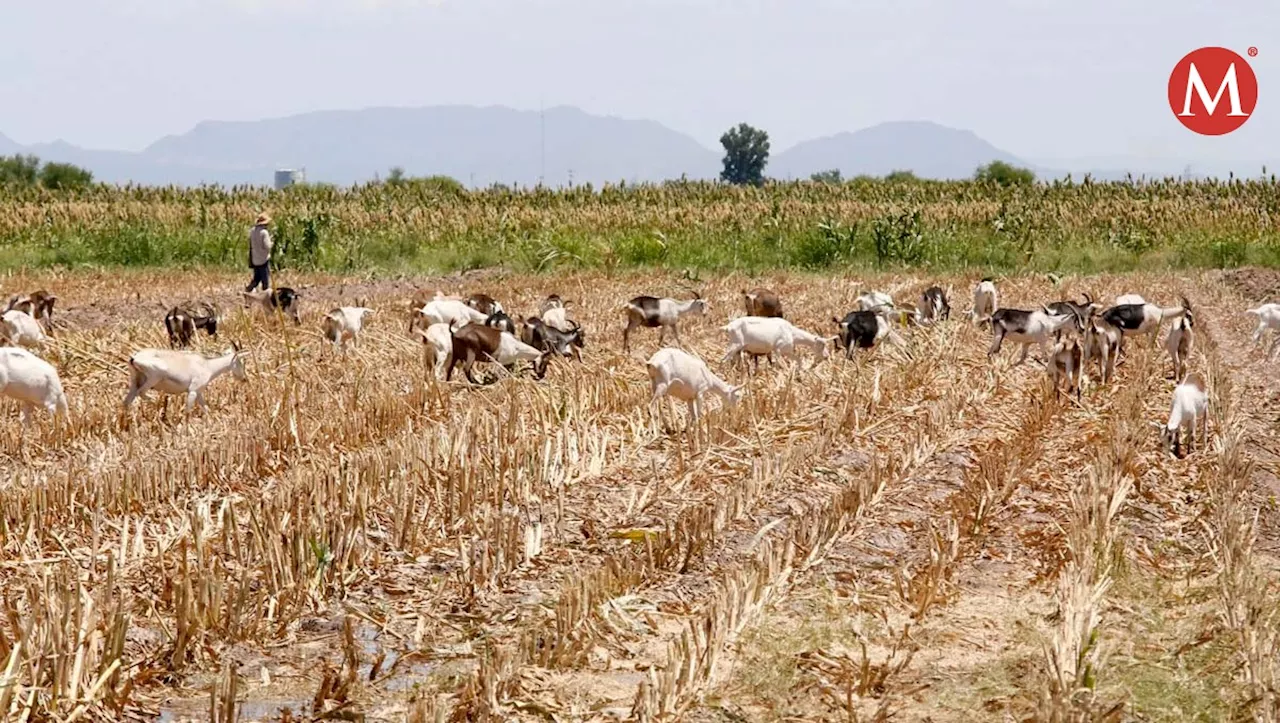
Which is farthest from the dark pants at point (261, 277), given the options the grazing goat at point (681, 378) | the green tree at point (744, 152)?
the green tree at point (744, 152)

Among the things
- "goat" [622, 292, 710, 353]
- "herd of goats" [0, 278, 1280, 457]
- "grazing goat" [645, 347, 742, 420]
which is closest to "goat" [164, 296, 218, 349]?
"herd of goats" [0, 278, 1280, 457]

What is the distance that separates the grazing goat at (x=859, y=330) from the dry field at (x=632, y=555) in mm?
1856

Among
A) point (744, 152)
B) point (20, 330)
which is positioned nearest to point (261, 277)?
point (20, 330)

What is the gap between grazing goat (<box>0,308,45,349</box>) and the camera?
15703 millimetres

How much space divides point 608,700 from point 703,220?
98.8ft

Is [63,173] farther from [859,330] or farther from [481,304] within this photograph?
[859,330]

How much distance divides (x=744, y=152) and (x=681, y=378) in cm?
11409

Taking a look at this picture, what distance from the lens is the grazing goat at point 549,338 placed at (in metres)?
15.9

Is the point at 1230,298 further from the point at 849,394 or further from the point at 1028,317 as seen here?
the point at 849,394

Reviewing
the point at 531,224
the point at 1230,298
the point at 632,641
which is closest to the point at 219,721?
the point at 632,641

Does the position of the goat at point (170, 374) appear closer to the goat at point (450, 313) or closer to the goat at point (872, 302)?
the goat at point (450, 313)

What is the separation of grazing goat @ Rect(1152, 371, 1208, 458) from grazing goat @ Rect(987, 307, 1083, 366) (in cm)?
459

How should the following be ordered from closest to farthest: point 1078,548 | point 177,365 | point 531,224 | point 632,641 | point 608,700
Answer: point 608,700 < point 632,641 < point 1078,548 < point 177,365 < point 531,224

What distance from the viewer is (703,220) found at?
36.0 metres
